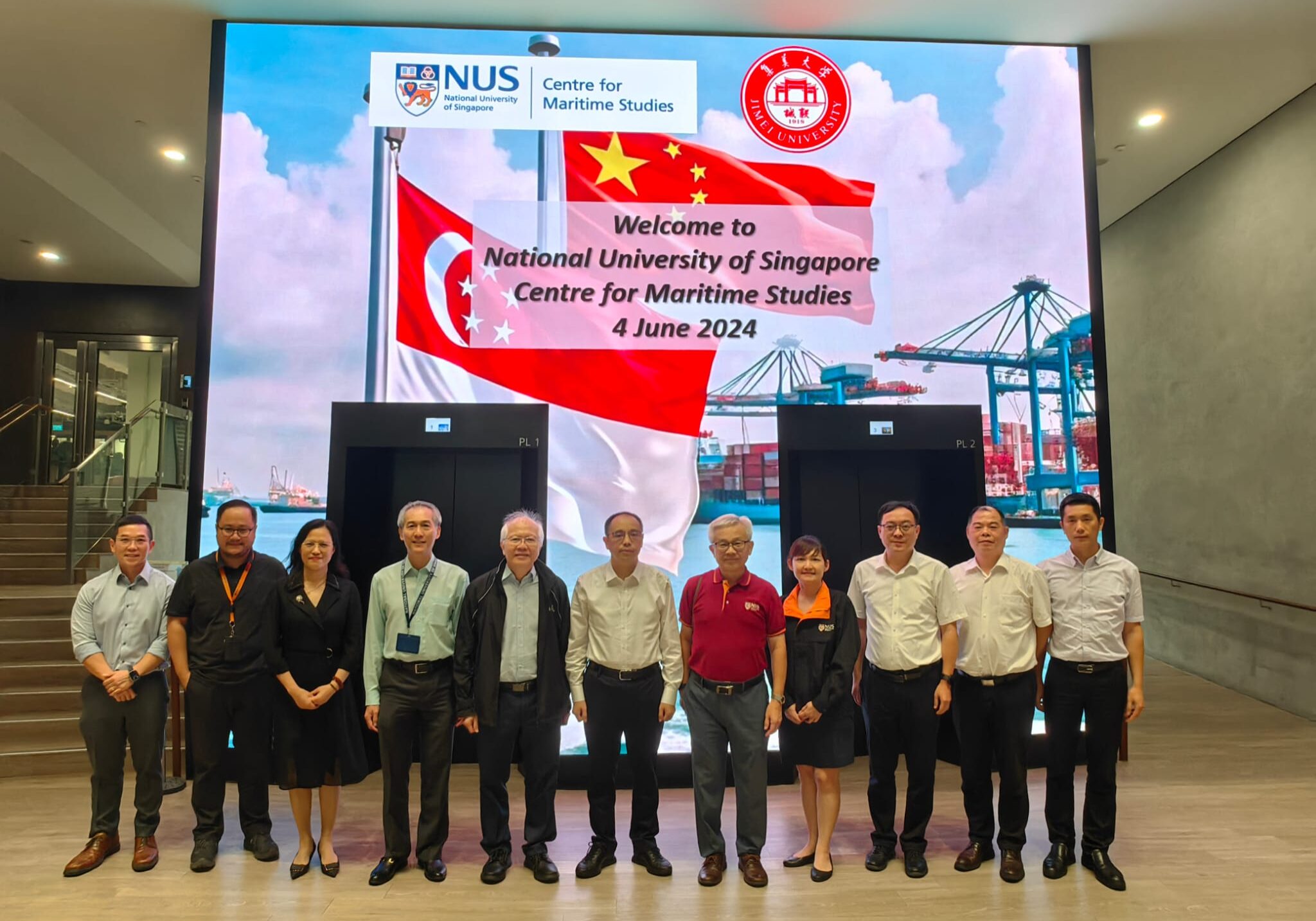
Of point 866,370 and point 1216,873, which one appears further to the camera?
point 866,370

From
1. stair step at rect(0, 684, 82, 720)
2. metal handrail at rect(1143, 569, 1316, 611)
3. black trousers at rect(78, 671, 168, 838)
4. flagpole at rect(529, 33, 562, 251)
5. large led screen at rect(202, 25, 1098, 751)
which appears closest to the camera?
black trousers at rect(78, 671, 168, 838)

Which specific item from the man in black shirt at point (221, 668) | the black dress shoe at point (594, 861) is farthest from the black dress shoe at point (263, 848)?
the black dress shoe at point (594, 861)

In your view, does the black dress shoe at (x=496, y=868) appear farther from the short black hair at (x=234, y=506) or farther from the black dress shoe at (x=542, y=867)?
the short black hair at (x=234, y=506)

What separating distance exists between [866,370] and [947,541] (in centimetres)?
118

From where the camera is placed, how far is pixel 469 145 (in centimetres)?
471

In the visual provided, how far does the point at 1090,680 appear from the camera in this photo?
3.22 m

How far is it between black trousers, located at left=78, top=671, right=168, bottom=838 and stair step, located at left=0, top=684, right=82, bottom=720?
6.47 feet

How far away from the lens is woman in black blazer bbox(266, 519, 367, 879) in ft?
10.5

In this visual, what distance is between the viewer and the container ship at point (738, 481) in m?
4.59

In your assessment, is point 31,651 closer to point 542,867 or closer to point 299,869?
point 299,869

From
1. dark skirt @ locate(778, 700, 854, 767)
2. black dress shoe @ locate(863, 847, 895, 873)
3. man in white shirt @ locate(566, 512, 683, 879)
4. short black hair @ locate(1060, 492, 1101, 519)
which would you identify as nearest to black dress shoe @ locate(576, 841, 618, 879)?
man in white shirt @ locate(566, 512, 683, 879)

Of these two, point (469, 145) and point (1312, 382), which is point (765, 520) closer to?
point (469, 145)

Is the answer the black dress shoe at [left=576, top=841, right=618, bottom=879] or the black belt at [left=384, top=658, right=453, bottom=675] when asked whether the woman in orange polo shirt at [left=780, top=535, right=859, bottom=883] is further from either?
the black belt at [left=384, top=658, right=453, bottom=675]

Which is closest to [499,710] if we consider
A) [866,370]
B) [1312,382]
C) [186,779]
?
[186,779]
